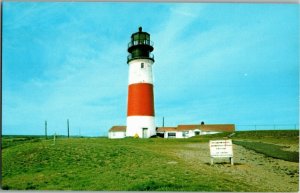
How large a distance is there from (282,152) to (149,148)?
5.25 metres

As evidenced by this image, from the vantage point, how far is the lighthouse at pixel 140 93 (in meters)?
16.5

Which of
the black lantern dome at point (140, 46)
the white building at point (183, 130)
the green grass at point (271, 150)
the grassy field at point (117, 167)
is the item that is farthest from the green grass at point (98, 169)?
the black lantern dome at point (140, 46)

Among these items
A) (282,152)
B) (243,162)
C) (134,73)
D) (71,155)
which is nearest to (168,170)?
(243,162)

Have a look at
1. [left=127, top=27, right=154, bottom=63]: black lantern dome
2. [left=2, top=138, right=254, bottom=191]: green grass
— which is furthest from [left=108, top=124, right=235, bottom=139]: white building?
[left=127, top=27, right=154, bottom=63]: black lantern dome

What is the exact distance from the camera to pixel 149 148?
16.1m

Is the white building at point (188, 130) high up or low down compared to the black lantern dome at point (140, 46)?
down

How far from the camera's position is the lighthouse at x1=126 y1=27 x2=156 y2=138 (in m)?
16.5

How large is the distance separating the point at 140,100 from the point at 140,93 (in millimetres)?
459

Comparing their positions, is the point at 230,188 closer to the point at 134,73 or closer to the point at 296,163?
the point at 296,163

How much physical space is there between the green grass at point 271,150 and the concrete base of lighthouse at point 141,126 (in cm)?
412

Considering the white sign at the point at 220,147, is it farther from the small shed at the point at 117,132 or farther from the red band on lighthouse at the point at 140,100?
the small shed at the point at 117,132

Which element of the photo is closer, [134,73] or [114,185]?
[114,185]

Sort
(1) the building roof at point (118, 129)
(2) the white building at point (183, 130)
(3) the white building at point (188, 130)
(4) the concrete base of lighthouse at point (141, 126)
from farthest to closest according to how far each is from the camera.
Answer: (4) the concrete base of lighthouse at point (141, 126)
(1) the building roof at point (118, 129)
(3) the white building at point (188, 130)
(2) the white building at point (183, 130)

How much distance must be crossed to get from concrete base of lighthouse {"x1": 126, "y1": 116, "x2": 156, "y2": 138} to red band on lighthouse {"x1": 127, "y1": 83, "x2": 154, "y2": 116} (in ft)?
0.78
